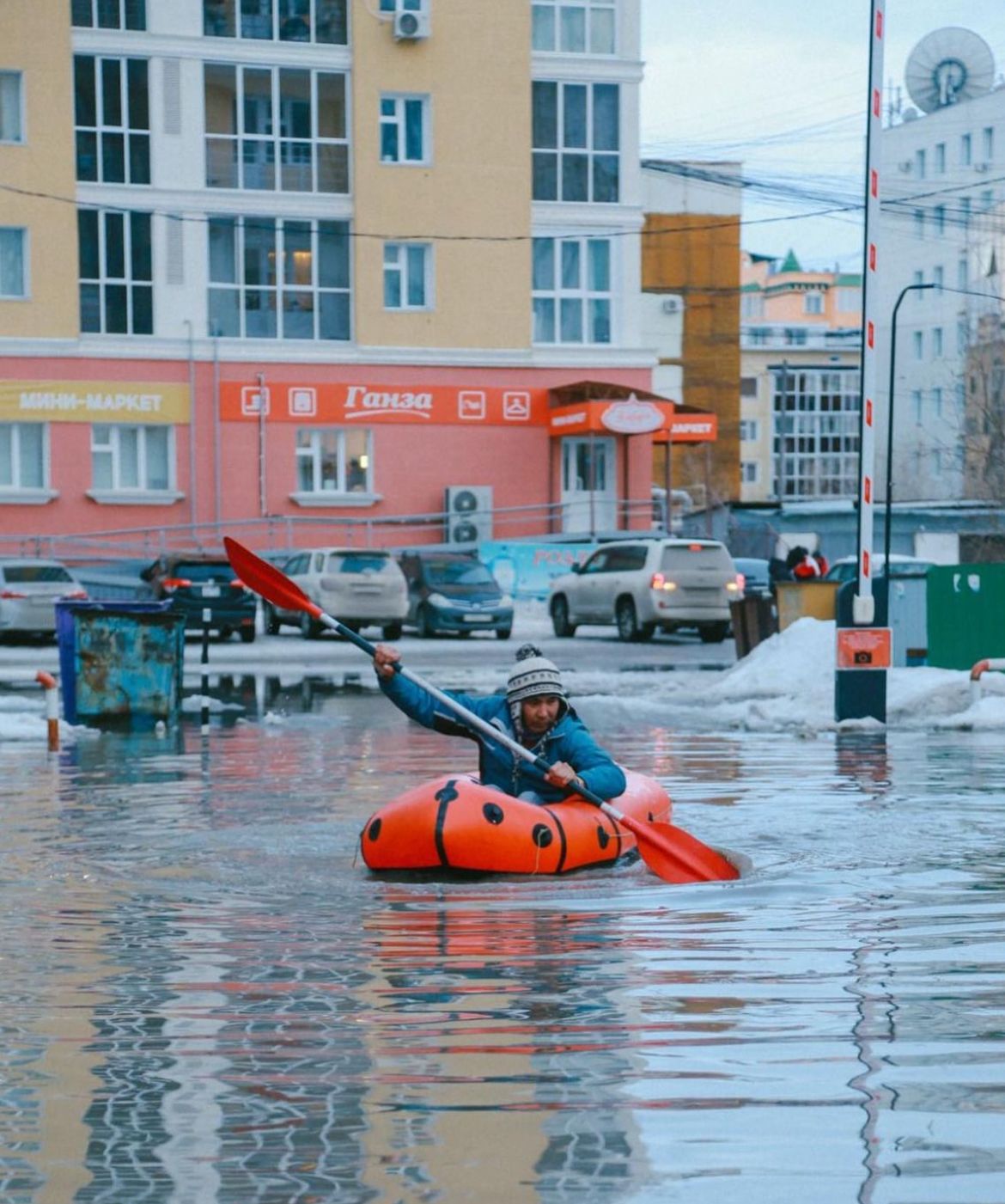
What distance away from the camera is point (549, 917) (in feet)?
31.7

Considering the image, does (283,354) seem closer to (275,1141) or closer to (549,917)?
(549,917)

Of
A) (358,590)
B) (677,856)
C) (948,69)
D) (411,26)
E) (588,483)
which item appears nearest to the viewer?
(677,856)

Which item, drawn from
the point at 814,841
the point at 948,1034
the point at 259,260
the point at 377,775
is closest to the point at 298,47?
the point at 259,260

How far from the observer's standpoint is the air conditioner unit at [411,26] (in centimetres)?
4456

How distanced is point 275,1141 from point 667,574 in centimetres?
3050

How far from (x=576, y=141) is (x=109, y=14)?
10238 mm

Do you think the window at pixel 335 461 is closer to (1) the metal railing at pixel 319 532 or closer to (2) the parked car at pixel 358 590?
(1) the metal railing at pixel 319 532

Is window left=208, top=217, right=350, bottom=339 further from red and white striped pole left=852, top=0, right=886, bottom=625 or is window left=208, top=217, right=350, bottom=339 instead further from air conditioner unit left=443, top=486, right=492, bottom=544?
red and white striped pole left=852, top=0, right=886, bottom=625

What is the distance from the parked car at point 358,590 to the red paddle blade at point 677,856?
2489 cm

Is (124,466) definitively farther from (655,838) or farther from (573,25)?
(655,838)

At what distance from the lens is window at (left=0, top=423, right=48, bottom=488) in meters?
43.5

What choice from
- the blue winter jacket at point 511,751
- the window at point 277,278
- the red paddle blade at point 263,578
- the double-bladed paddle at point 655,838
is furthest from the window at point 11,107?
the blue winter jacket at point 511,751

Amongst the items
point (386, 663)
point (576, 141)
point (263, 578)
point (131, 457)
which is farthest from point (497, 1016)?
point (576, 141)

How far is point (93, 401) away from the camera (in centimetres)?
4375
